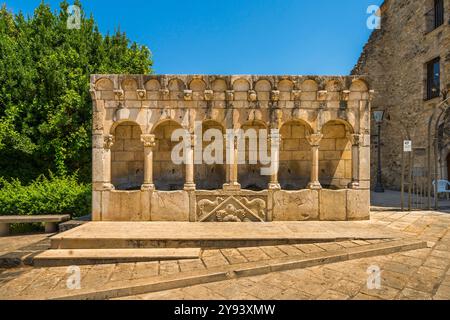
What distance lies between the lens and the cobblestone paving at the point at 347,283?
3221 millimetres

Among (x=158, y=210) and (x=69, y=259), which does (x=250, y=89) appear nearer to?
(x=158, y=210)

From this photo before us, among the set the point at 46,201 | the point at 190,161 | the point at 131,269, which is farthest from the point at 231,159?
the point at 46,201

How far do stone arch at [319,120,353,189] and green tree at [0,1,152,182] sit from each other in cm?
893

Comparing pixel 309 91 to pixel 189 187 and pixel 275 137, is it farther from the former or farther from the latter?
pixel 189 187

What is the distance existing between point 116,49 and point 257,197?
33.6 ft

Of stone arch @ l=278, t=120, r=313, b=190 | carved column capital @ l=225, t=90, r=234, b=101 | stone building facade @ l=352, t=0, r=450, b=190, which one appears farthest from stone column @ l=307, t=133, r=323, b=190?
stone building facade @ l=352, t=0, r=450, b=190

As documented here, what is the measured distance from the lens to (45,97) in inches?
390

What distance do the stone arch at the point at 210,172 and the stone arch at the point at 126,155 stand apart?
1.76 m

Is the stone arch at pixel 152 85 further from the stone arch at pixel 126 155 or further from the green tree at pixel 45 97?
the green tree at pixel 45 97

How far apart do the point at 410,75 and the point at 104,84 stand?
14.8 meters

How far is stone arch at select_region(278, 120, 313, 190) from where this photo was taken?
294 inches
